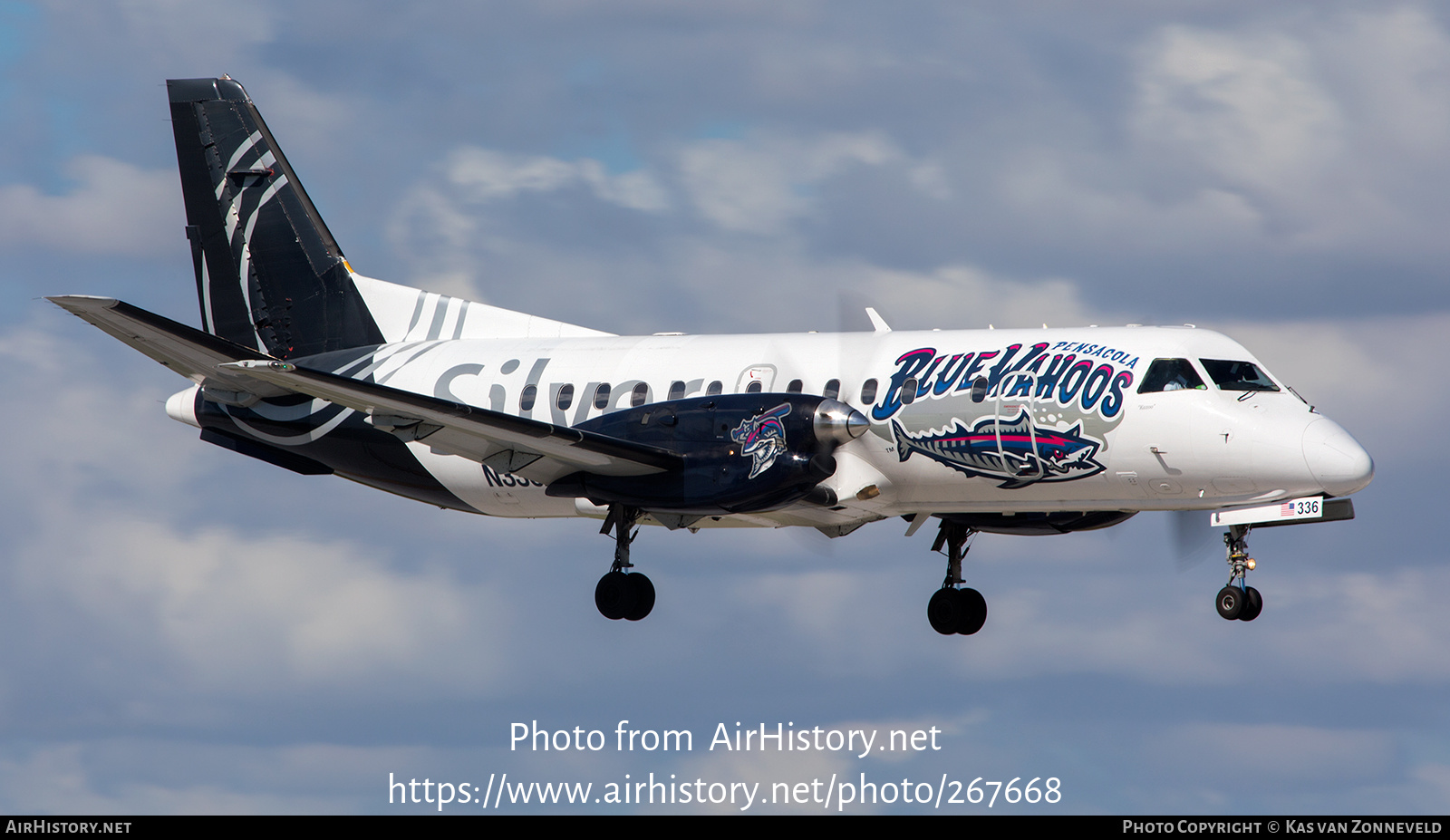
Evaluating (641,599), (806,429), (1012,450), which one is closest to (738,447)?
(806,429)

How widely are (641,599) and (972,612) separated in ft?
17.3

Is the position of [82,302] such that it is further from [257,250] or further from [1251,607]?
[1251,607]

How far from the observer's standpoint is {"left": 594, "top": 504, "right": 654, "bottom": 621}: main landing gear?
76.3 feet

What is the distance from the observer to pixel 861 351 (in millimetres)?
23062

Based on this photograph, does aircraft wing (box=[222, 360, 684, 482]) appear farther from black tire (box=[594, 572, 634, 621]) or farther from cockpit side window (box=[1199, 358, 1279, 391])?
cockpit side window (box=[1199, 358, 1279, 391])

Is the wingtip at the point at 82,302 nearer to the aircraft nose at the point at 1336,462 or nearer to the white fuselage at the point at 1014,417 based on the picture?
the white fuselage at the point at 1014,417

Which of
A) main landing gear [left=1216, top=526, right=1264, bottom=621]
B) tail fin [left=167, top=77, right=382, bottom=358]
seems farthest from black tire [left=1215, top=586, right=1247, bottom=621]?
tail fin [left=167, top=77, right=382, bottom=358]

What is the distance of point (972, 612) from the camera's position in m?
25.4

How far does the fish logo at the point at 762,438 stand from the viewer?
21.4 metres

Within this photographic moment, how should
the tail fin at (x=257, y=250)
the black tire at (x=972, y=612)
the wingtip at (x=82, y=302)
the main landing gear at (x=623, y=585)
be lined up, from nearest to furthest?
the wingtip at (x=82, y=302)
the main landing gear at (x=623, y=585)
the black tire at (x=972, y=612)
the tail fin at (x=257, y=250)

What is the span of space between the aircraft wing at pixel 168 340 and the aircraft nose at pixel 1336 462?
1242 centimetres

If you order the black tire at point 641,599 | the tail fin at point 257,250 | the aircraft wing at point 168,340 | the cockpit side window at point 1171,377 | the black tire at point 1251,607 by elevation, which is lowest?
the black tire at point 1251,607

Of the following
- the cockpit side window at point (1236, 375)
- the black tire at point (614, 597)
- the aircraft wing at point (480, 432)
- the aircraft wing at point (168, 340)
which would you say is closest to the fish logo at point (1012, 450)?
the cockpit side window at point (1236, 375)

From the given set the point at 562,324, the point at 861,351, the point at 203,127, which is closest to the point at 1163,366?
the point at 861,351
